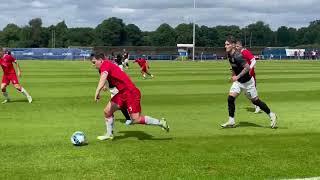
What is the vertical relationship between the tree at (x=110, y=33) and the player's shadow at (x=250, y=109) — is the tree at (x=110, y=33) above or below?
above

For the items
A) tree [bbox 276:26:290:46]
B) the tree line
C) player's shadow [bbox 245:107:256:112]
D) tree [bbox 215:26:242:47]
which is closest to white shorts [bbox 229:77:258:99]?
player's shadow [bbox 245:107:256:112]

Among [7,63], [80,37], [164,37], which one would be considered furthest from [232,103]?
[80,37]

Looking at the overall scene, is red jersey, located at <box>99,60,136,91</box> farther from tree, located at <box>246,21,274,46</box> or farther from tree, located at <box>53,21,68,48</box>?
tree, located at <box>246,21,274,46</box>

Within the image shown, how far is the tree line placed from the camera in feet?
527

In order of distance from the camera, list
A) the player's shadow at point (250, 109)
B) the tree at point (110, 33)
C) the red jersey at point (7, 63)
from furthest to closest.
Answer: the tree at point (110, 33)
the red jersey at point (7, 63)
the player's shadow at point (250, 109)

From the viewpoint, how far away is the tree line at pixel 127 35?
160 metres

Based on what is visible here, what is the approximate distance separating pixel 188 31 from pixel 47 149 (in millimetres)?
145145

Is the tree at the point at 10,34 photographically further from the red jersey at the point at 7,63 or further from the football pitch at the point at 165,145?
the football pitch at the point at 165,145

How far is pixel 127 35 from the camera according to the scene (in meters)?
172

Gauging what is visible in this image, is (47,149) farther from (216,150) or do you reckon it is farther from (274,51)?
(274,51)

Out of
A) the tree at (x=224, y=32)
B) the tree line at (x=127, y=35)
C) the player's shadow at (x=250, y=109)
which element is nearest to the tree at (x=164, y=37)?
the tree line at (x=127, y=35)

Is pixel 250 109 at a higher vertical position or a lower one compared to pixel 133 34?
lower

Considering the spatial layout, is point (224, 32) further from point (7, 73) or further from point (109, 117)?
point (109, 117)

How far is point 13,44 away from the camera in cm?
16325
